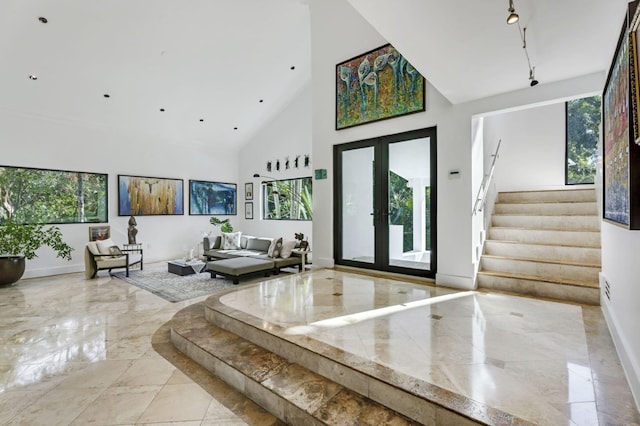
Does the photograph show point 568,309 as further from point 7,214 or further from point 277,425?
point 7,214

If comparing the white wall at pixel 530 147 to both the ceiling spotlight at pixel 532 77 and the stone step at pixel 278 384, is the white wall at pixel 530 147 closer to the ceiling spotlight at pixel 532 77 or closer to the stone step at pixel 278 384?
the ceiling spotlight at pixel 532 77

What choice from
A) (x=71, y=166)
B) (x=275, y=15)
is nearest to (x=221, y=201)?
(x=71, y=166)

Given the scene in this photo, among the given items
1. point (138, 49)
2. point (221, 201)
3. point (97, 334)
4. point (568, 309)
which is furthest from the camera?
point (221, 201)

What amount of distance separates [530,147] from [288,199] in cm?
585

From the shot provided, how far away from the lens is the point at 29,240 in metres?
5.71

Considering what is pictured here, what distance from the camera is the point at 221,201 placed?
9.74 meters

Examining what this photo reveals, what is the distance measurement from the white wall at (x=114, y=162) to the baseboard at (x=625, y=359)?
29.3 feet

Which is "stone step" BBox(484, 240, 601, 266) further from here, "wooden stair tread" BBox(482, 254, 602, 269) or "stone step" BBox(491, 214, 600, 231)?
"stone step" BBox(491, 214, 600, 231)

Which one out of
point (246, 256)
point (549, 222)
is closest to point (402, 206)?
point (549, 222)

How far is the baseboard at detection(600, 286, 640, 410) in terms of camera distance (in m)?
1.65

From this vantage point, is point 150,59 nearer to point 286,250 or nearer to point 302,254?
point 286,250

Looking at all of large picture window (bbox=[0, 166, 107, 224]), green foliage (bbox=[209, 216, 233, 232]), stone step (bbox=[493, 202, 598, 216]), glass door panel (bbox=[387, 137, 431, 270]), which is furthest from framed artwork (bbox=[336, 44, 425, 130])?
large picture window (bbox=[0, 166, 107, 224])

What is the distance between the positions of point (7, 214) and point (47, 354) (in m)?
4.94

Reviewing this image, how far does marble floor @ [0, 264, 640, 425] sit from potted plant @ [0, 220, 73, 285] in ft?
6.44
